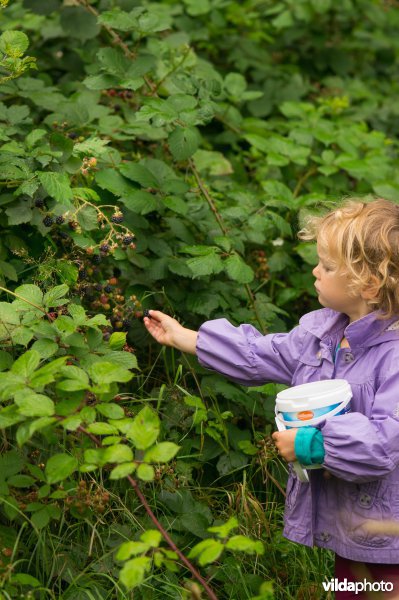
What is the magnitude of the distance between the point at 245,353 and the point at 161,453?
56 centimetres

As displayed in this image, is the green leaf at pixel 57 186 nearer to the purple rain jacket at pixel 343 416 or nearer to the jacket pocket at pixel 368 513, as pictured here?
the purple rain jacket at pixel 343 416

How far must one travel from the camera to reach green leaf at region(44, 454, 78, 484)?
7.01 ft

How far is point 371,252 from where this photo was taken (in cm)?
235

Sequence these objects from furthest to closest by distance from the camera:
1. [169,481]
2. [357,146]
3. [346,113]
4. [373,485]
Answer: [346,113] < [357,146] < [169,481] < [373,485]

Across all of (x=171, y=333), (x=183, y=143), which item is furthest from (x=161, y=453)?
(x=183, y=143)

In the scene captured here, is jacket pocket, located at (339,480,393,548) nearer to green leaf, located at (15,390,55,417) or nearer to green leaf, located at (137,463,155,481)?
green leaf, located at (137,463,155,481)

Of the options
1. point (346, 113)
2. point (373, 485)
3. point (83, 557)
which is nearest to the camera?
point (373, 485)

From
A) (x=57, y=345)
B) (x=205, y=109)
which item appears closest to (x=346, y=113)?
(x=205, y=109)

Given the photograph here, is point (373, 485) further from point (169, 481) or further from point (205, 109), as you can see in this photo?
point (205, 109)

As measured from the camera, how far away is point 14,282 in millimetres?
3053

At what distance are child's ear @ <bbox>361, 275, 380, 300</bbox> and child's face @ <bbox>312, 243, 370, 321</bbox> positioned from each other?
2cm

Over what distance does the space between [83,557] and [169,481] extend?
361mm

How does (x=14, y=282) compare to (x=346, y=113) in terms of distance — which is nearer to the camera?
(x=14, y=282)

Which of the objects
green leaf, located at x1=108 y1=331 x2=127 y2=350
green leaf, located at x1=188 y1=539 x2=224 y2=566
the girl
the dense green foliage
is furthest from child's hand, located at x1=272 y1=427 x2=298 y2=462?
green leaf, located at x1=108 y1=331 x2=127 y2=350
